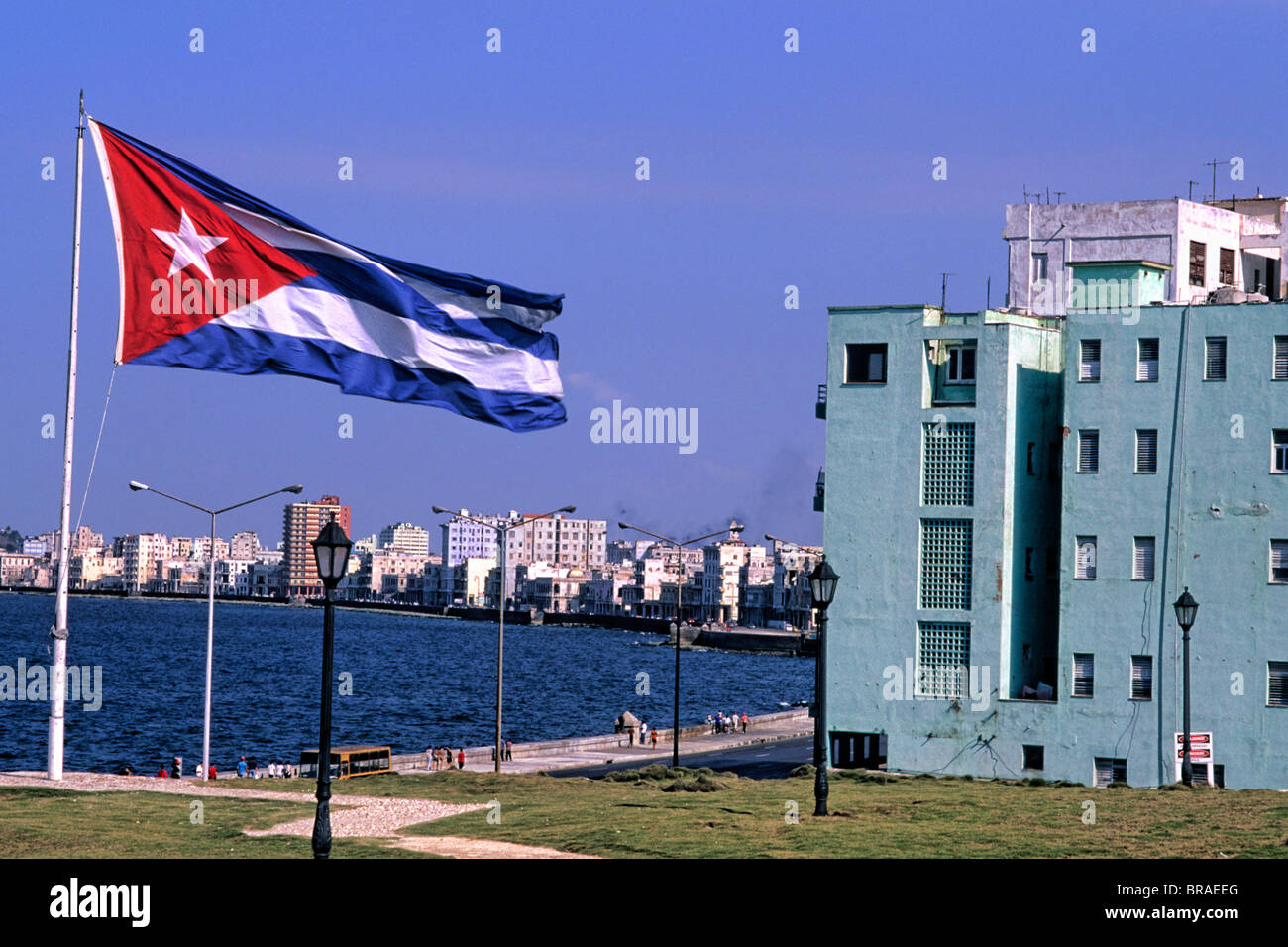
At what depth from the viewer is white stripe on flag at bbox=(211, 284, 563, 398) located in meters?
24.8

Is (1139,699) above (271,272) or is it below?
below

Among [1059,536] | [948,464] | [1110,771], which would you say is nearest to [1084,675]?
[1110,771]

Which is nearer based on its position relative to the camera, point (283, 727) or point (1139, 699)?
point (1139, 699)

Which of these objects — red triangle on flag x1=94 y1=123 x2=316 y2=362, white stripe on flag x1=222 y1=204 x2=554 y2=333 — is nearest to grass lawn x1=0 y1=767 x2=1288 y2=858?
red triangle on flag x1=94 y1=123 x2=316 y2=362

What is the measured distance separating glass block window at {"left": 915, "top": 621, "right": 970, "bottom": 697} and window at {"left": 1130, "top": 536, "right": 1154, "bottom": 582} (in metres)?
6.20

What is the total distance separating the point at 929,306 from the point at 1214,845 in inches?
1458

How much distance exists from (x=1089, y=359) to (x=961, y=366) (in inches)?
191

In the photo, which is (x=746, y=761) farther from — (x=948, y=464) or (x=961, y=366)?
(x=961, y=366)

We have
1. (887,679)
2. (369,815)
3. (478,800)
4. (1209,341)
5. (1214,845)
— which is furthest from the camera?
(887,679)

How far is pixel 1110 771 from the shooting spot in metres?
55.6

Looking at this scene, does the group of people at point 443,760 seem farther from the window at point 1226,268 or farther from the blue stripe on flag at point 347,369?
the blue stripe on flag at point 347,369
